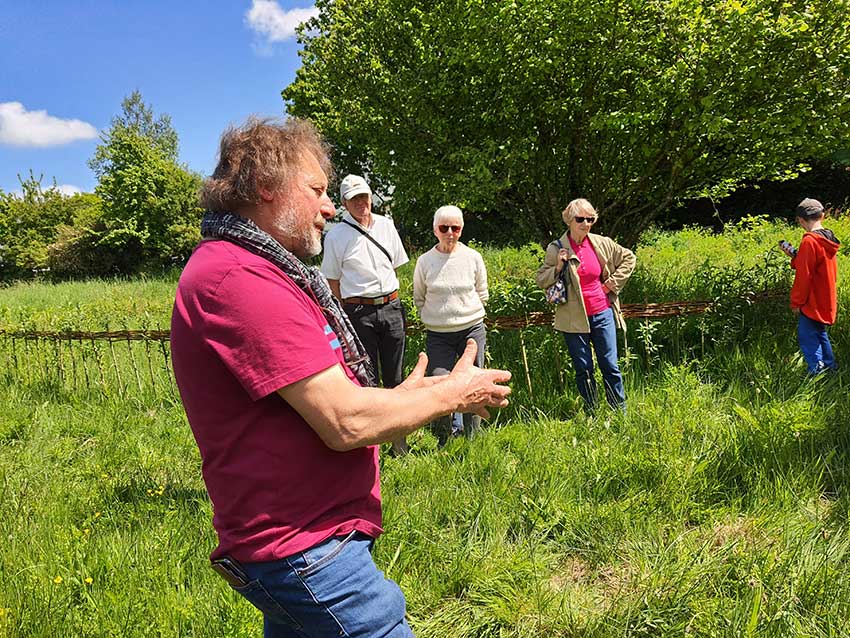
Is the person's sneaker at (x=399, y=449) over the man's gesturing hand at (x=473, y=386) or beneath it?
beneath

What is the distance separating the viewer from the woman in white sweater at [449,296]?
14.7 ft

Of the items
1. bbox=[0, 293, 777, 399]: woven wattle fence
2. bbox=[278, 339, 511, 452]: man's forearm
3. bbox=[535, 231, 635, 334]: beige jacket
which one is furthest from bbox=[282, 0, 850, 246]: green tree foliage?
bbox=[278, 339, 511, 452]: man's forearm

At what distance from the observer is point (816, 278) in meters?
4.93

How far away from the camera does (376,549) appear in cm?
299

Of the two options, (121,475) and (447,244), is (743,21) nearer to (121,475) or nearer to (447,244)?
(447,244)

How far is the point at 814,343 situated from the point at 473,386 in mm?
4658

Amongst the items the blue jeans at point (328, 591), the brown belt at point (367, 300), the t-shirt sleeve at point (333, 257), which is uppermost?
the t-shirt sleeve at point (333, 257)

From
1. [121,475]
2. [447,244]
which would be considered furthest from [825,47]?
[121,475]

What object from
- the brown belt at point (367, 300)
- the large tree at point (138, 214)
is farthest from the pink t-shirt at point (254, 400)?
the large tree at point (138, 214)

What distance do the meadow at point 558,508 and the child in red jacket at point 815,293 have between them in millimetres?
221

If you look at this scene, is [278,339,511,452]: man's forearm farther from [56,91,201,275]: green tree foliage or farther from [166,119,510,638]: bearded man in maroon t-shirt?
[56,91,201,275]: green tree foliage

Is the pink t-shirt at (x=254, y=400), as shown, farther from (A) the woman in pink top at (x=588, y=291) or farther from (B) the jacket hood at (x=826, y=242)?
(B) the jacket hood at (x=826, y=242)

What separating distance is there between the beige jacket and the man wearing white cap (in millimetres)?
1275

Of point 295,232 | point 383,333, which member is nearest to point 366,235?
point 383,333
